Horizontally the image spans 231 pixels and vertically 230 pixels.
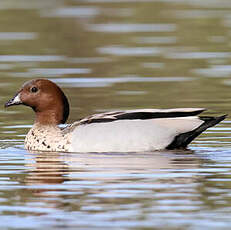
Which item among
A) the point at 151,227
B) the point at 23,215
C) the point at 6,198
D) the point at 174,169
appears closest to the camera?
the point at 151,227

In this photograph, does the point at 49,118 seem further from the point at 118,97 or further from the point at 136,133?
the point at 118,97

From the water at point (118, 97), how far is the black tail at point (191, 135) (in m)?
0.15

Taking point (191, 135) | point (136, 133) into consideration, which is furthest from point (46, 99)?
point (191, 135)

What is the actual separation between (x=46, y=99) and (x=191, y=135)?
2211mm

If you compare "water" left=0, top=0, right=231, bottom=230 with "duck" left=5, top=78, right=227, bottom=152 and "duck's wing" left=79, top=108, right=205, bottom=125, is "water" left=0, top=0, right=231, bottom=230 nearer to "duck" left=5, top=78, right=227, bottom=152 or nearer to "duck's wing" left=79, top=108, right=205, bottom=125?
"duck" left=5, top=78, right=227, bottom=152

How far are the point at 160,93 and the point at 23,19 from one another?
12174 mm

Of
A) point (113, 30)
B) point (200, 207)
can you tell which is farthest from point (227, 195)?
point (113, 30)

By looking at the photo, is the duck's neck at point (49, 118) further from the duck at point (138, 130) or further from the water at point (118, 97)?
the duck at point (138, 130)

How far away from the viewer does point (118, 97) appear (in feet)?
61.5

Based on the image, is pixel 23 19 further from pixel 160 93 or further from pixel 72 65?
pixel 160 93

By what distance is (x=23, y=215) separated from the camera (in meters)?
10.2

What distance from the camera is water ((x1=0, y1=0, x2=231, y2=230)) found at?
33.7 feet

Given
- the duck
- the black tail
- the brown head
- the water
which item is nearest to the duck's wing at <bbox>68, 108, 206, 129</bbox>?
the duck

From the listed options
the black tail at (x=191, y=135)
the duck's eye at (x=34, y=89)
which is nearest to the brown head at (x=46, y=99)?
the duck's eye at (x=34, y=89)
